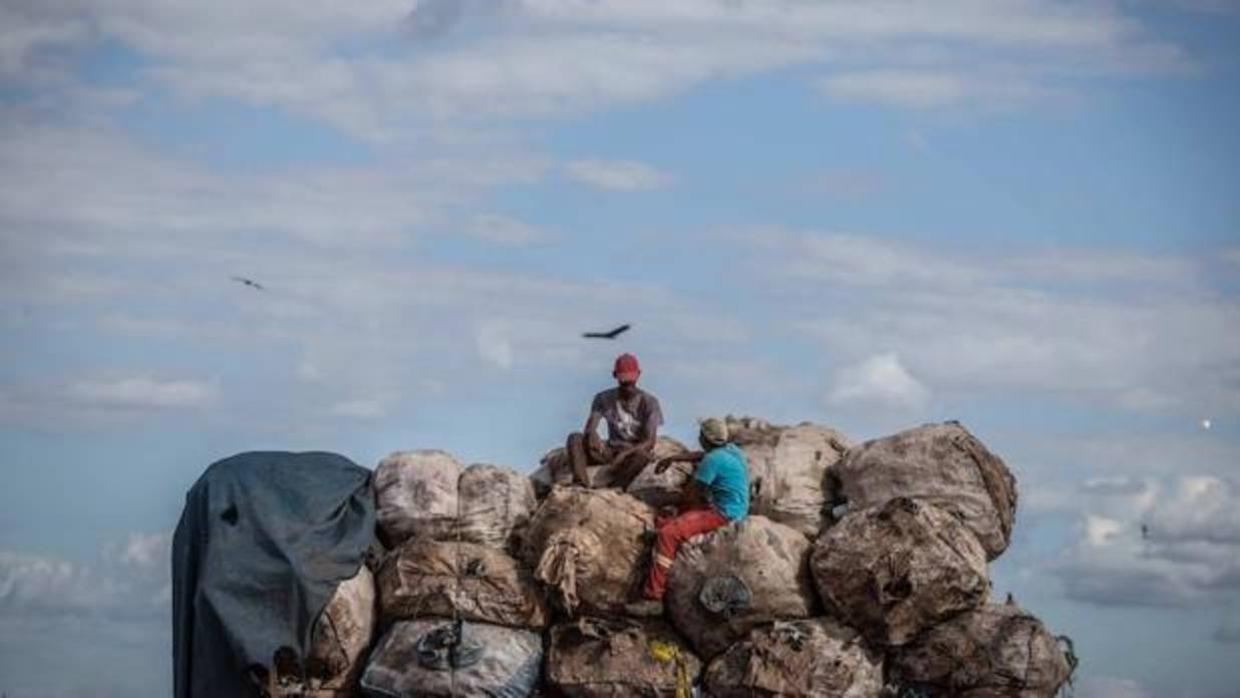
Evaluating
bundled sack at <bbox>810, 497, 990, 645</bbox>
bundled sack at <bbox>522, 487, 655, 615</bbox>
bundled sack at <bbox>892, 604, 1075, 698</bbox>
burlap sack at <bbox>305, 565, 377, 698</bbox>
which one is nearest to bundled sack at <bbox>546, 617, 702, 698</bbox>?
bundled sack at <bbox>522, 487, 655, 615</bbox>

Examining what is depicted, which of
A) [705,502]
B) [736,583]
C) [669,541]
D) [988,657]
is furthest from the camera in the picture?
[705,502]

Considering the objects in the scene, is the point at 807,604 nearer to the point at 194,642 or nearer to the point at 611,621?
the point at 611,621

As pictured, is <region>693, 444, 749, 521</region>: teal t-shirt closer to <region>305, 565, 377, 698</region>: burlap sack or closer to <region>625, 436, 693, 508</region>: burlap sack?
<region>625, 436, 693, 508</region>: burlap sack

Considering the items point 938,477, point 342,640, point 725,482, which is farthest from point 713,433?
point 342,640

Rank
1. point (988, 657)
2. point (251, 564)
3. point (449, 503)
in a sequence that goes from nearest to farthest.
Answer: point (988, 657)
point (251, 564)
point (449, 503)

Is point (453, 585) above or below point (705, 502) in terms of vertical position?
below

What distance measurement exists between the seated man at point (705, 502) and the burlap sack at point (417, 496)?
1422 mm

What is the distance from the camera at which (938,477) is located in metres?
14.3

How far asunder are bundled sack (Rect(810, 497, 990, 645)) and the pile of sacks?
0.01 metres

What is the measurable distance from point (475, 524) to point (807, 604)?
2281 mm

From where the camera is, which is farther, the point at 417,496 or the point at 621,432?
the point at 621,432

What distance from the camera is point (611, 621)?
1405cm

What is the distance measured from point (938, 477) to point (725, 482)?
1.41 meters

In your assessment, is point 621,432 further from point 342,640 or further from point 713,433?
point 342,640
